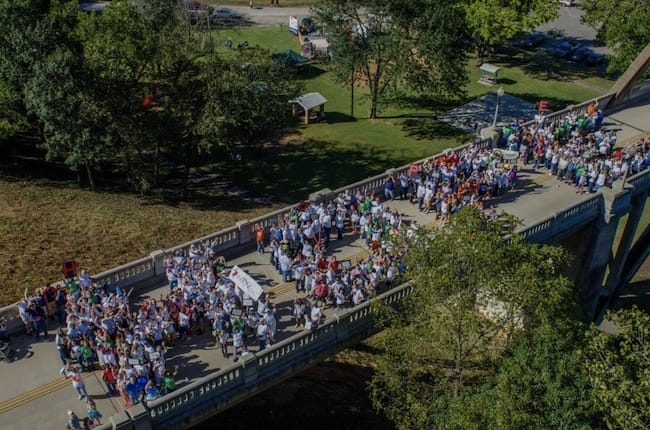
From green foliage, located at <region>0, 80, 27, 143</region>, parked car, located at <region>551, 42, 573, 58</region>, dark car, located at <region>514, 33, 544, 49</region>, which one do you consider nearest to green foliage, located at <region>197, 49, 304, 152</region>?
green foliage, located at <region>0, 80, 27, 143</region>

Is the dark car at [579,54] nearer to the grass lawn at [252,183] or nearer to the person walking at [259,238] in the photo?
the grass lawn at [252,183]

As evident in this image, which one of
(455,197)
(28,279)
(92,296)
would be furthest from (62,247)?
(455,197)

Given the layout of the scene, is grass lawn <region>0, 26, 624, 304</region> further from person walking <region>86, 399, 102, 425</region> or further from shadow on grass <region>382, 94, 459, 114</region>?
person walking <region>86, 399, 102, 425</region>

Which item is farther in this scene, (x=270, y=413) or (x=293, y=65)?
(x=293, y=65)

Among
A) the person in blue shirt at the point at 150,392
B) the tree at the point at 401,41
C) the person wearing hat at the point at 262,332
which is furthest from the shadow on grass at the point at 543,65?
the person in blue shirt at the point at 150,392

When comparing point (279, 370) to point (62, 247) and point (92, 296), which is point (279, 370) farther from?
point (62, 247)
